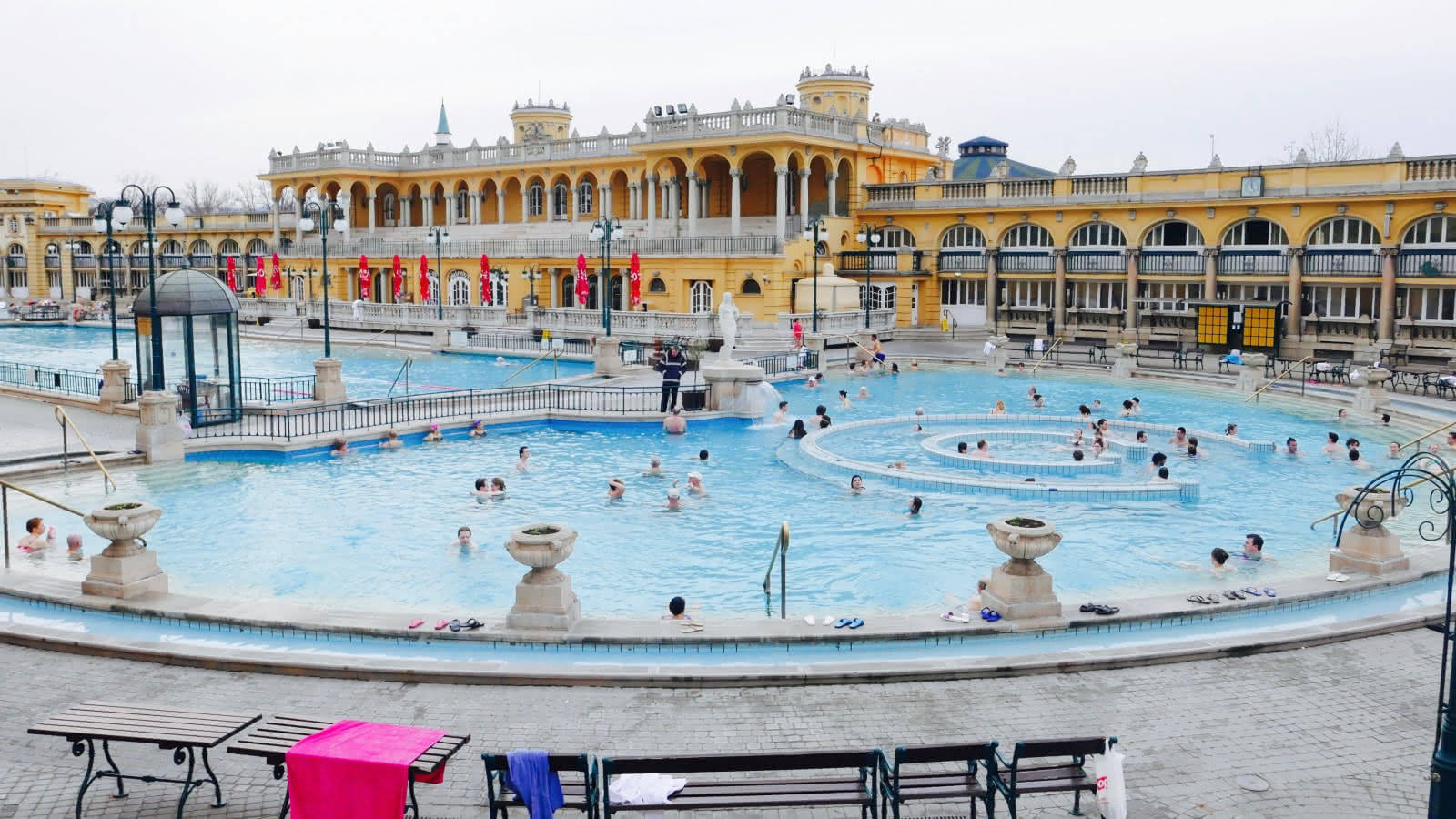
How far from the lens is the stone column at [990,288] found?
51.2 m

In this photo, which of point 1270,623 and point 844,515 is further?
point 844,515

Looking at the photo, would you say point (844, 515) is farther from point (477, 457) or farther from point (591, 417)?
point (591, 417)

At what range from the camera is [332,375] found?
3027 centimetres

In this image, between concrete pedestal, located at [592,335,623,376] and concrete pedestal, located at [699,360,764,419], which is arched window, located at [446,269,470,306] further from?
concrete pedestal, located at [699,360,764,419]

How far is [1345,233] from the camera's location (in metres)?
41.9

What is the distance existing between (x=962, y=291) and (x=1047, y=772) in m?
46.4

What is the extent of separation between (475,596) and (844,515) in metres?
7.07

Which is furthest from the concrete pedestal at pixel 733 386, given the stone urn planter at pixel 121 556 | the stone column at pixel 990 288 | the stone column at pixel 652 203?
the stone column at pixel 652 203

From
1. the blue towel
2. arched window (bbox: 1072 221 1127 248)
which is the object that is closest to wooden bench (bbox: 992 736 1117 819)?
the blue towel

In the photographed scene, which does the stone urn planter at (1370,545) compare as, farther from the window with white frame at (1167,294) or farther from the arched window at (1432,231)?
the window with white frame at (1167,294)

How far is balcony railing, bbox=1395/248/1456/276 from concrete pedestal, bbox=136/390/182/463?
128 ft

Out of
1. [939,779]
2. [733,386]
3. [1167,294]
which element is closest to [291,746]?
[939,779]

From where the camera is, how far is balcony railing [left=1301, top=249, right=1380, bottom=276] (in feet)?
135

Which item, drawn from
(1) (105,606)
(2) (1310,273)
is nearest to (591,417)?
(1) (105,606)
